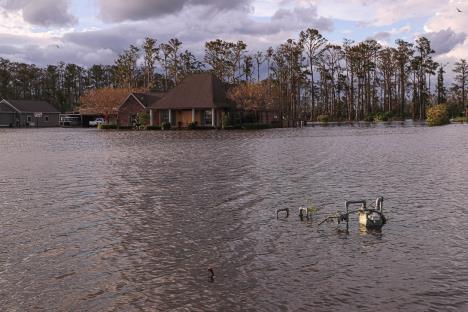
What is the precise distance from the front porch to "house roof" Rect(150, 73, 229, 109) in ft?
3.93

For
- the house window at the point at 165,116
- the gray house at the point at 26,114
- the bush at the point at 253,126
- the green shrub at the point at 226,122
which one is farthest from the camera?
the gray house at the point at 26,114

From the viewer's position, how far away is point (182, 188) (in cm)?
1895

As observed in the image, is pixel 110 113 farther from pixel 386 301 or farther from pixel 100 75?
pixel 386 301

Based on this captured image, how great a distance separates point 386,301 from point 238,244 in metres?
4.09

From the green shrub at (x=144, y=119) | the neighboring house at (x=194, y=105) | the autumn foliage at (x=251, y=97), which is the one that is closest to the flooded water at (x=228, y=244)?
the neighboring house at (x=194, y=105)

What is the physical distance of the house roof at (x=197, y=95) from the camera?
74625 mm

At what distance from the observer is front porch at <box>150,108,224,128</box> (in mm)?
75000

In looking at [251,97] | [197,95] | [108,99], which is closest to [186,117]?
[197,95]

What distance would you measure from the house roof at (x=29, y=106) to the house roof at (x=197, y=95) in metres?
53.1

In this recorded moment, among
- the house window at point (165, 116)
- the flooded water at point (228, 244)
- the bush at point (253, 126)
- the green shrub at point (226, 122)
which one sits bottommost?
the flooded water at point (228, 244)

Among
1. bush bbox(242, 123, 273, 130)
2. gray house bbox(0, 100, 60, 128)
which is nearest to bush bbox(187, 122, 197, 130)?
bush bbox(242, 123, 273, 130)

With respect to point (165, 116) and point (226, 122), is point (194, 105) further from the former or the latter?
point (165, 116)

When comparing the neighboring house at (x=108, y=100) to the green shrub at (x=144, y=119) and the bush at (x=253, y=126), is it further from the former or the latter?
the bush at (x=253, y=126)

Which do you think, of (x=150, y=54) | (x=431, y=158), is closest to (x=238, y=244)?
(x=431, y=158)
